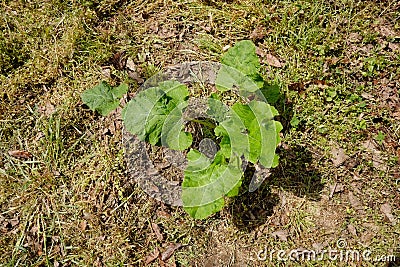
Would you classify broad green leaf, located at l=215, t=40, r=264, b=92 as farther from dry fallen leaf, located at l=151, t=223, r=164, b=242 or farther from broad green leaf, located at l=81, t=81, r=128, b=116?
dry fallen leaf, located at l=151, t=223, r=164, b=242

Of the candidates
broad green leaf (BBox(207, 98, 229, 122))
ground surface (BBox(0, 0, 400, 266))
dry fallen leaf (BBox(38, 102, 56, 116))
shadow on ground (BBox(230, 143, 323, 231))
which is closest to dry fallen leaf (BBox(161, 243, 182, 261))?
ground surface (BBox(0, 0, 400, 266))

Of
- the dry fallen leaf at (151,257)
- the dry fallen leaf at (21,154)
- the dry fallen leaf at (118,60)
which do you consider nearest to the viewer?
the dry fallen leaf at (151,257)

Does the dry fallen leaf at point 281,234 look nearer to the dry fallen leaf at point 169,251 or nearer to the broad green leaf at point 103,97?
the dry fallen leaf at point 169,251

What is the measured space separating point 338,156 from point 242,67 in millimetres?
1000

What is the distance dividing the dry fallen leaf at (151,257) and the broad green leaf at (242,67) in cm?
116

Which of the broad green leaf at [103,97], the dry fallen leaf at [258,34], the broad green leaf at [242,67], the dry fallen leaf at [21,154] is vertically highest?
the broad green leaf at [242,67]

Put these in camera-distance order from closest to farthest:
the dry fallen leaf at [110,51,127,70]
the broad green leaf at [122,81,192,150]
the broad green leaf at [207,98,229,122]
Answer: the broad green leaf at [122,81,192,150]
the broad green leaf at [207,98,229,122]
the dry fallen leaf at [110,51,127,70]

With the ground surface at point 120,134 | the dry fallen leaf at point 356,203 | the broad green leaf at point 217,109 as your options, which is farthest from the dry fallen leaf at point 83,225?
the dry fallen leaf at point 356,203

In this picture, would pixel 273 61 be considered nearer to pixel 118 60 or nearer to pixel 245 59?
pixel 245 59

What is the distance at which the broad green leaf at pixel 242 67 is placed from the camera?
8.21ft

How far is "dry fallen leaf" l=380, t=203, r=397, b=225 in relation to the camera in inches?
112

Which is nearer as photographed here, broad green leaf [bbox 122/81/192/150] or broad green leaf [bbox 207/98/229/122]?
broad green leaf [bbox 122/81/192/150]

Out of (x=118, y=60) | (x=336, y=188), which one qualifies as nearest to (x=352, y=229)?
(x=336, y=188)

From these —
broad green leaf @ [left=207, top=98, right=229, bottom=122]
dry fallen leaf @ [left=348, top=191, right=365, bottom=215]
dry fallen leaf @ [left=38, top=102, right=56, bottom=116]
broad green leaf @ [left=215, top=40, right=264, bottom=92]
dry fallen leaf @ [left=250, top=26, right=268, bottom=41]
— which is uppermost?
broad green leaf @ [left=215, top=40, right=264, bottom=92]
